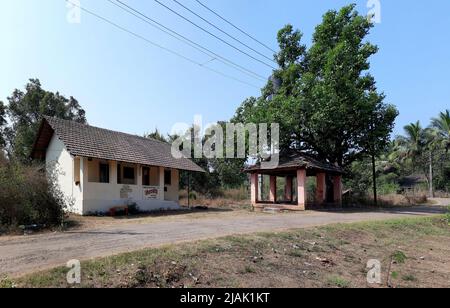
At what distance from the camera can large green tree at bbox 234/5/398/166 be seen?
24.0 m

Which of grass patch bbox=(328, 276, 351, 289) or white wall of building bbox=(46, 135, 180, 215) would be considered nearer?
grass patch bbox=(328, 276, 351, 289)

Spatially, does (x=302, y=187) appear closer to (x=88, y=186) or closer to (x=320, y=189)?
(x=320, y=189)

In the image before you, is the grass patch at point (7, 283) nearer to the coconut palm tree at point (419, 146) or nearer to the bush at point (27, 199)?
the bush at point (27, 199)

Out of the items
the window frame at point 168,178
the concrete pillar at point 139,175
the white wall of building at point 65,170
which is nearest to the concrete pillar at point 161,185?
the window frame at point 168,178

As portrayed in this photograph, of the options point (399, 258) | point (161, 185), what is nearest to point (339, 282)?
Answer: point (399, 258)

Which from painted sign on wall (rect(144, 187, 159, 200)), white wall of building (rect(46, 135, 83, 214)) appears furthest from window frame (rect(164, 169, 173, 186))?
white wall of building (rect(46, 135, 83, 214))

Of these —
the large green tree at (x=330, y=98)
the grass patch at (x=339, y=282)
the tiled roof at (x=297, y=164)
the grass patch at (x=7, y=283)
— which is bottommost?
the grass patch at (x=339, y=282)

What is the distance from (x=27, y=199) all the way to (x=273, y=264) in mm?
9785

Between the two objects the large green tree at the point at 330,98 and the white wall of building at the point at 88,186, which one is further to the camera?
the large green tree at the point at 330,98

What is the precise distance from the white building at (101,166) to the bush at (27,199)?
11.5ft

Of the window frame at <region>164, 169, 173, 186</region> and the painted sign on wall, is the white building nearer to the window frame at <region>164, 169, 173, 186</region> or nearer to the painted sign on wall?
the painted sign on wall

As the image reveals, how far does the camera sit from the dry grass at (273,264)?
6.30 metres

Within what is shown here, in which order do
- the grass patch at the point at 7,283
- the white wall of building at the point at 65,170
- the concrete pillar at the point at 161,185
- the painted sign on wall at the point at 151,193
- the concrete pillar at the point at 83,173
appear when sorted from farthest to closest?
the concrete pillar at the point at 161,185 < the painted sign on wall at the point at 151,193 < the white wall of building at the point at 65,170 < the concrete pillar at the point at 83,173 < the grass patch at the point at 7,283
